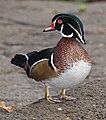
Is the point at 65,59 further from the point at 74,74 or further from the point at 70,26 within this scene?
the point at 70,26

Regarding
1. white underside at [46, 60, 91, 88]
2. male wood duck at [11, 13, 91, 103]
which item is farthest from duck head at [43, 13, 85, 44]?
white underside at [46, 60, 91, 88]

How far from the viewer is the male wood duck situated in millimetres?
4500

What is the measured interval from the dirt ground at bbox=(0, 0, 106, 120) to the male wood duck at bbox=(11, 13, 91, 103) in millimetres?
277

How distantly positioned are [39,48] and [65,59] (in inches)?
208

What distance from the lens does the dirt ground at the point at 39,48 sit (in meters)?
4.69

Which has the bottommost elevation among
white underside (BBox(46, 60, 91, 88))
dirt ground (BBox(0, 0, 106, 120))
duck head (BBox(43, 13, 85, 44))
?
dirt ground (BBox(0, 0, 106, 120))

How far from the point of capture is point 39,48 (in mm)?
9820

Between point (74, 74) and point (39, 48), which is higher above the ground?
point (74, 74)

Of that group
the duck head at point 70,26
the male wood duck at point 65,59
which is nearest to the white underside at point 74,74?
the male wood duck at point 65,59

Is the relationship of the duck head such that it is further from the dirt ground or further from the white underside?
the dirt ground

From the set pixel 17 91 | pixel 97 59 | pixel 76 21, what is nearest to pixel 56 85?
pixel 76 21

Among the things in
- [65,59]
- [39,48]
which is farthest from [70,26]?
[39,48]

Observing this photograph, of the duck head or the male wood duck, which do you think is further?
the duck head

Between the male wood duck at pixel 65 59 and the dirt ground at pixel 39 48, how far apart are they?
0.28 meters
